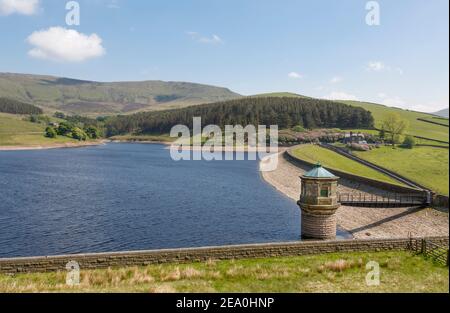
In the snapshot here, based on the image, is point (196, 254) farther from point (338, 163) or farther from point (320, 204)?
point (338, 163)

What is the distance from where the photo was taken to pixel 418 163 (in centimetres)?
8019

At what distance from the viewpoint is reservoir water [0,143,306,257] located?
4006 centimetres

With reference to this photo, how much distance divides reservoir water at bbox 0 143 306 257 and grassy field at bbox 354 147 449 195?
22.5 metres

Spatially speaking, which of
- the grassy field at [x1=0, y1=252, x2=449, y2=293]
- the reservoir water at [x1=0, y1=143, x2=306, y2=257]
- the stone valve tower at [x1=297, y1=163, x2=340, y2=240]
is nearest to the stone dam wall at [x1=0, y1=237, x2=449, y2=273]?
the grassy field at [x1=0, y1=252, x2=449, y2=293]

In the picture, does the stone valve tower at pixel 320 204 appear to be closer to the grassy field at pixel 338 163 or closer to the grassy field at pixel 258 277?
the grassy field at pixel 258 277

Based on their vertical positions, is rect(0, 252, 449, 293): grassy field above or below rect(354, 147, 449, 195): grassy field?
below

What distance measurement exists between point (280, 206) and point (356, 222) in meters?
15.2

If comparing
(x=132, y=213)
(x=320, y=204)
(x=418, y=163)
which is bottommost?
(x=132, y=213)

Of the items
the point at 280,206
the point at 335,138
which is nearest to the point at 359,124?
the point at 335,138

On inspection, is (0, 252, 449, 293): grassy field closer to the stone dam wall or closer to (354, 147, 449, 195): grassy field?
the stone dam wall

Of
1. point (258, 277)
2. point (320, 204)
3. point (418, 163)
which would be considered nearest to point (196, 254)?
point (258, 277)

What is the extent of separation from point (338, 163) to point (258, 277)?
6952cm

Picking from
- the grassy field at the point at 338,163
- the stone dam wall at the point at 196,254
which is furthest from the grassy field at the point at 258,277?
the grassy field at the point at 338,163
